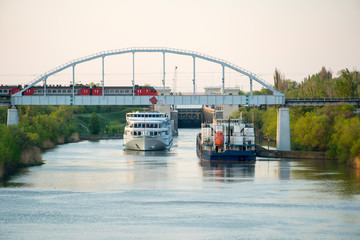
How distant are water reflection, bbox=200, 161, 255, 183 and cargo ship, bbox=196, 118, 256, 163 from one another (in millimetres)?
1404

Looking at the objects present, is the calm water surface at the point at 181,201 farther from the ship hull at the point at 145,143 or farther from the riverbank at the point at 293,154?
the ship hull at the point at 145,143

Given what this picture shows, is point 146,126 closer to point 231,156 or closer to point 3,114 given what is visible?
point 231,156

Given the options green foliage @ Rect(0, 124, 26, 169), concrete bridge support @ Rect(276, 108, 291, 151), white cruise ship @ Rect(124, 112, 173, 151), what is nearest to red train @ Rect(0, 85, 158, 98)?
white cruise ship @ Rect(124, 112, 173, 151)

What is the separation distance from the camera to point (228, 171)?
272ft

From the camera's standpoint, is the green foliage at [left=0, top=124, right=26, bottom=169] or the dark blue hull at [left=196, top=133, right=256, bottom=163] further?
the dark blue hull at [left=196, top=133, right=256, bottom=163]

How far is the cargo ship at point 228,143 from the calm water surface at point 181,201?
12.7 ft

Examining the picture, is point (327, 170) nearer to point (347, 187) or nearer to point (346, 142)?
point (346, 142)

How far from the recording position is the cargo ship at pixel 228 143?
9250cm

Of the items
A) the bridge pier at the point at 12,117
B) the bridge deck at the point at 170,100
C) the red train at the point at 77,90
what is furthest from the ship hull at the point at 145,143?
the bridge pier at the point at 12,117

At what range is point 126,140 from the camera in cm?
11575

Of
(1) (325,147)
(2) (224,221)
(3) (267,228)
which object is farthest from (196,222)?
(1) (325,147)

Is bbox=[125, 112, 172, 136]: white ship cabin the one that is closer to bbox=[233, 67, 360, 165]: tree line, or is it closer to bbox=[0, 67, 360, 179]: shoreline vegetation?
bbox=[0, 67, 360, 179]: shoreline vegetation

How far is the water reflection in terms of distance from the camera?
7594cm

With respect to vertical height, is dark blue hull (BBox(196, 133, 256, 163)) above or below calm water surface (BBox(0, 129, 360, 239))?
above
